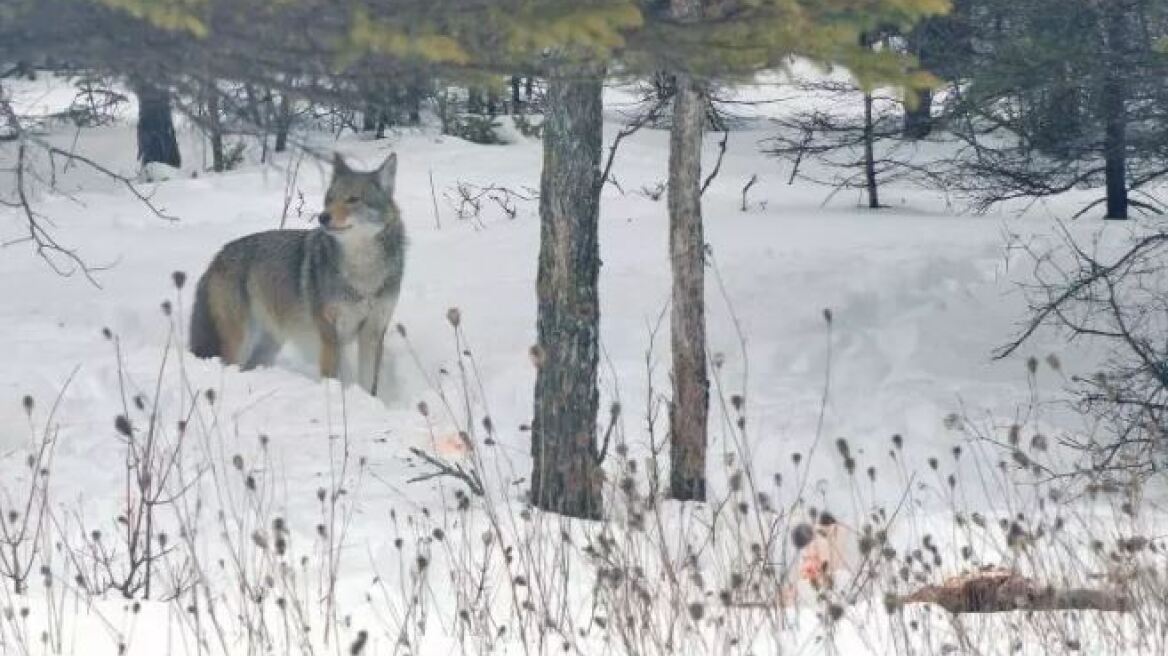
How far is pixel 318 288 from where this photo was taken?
43.0 ft

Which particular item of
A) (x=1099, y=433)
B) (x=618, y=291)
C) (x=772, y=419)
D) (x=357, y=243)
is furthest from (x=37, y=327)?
(x=1099, y=433)

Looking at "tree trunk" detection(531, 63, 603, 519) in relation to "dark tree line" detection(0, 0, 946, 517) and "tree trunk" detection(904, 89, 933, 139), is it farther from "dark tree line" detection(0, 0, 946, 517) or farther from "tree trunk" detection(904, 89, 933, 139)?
"dark tree line" detection(0, 0, 946, 517)

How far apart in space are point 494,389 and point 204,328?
2349 mm

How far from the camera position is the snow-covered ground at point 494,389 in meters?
6.88

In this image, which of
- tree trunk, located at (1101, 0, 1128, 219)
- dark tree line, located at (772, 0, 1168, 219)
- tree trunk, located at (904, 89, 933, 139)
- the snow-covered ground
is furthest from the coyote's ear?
tree trunk, located at (1101, 0, 1128, 219)

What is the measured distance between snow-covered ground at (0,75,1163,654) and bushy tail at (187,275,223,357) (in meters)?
0.37

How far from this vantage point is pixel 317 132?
104 feet

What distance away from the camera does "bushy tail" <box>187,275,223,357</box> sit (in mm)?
13375

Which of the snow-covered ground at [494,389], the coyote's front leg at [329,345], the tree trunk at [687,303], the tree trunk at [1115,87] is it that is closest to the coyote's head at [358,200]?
the coyote's front leg at [329,345]

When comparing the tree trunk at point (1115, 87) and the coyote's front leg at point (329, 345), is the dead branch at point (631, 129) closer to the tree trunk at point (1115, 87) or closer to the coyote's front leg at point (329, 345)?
the coyote's front leg at point (329, 345)

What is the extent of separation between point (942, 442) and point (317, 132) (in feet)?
71.7

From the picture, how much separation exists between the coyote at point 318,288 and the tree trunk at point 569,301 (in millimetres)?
3646

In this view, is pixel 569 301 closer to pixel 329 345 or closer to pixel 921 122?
pixel 329 345

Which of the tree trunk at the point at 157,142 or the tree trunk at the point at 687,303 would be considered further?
the tree trunk at the point at 157,142
